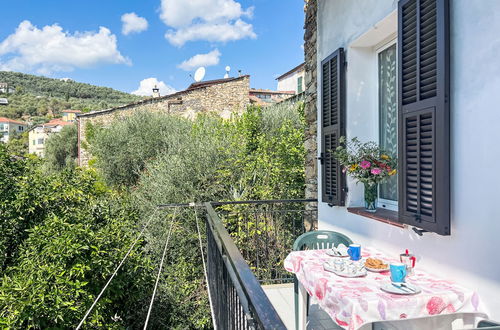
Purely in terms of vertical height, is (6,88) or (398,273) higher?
(6,88)

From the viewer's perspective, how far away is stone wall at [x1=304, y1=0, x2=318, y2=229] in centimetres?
386

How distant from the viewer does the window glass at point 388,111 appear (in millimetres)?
2684

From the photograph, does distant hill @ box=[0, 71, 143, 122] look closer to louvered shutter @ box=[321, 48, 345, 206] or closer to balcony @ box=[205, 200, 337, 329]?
balcony @ box=[205, 200, 337, 329]

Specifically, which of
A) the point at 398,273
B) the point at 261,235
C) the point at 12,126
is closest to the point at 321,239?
the point at 398,273

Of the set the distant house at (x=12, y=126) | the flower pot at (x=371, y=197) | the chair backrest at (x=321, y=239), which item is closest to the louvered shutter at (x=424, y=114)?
the flower pot at (x=371, y=197)

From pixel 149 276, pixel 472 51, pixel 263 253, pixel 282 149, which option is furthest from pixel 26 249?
pixel 472 51

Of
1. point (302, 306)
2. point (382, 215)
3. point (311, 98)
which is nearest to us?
point (302, 306)

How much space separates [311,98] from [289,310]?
7.80 feet

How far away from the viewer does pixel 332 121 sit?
127 inches

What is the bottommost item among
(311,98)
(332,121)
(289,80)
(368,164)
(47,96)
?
(368,164)

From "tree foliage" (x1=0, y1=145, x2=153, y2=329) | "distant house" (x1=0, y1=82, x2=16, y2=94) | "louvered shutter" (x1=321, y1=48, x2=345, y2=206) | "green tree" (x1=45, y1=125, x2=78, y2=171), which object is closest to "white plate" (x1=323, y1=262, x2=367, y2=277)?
"louvered shutter" (x1=321, y1=48, x2=345, y2=206)

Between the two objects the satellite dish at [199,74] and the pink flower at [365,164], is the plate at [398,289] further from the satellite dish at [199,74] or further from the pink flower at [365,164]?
the satellite dish at [199,74]

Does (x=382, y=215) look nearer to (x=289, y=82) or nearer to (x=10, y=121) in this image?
(x=289, y=82)

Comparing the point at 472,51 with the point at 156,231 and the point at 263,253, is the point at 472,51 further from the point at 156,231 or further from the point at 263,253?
the point at 156,231
